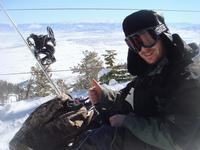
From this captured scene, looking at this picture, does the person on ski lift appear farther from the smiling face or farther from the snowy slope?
the snowy slope

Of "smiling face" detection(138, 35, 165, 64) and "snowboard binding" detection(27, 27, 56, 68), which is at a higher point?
"smiling face" detection(138, 35, 165, 64)

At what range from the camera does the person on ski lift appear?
2076 millimetres

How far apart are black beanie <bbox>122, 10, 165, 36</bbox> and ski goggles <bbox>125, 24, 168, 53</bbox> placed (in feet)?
0.10

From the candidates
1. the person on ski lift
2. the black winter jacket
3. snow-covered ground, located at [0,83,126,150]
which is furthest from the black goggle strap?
snow-covered ground, located at [0,83,126,150]

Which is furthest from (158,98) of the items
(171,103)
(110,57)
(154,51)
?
(110,57)

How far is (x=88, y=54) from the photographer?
36875mm

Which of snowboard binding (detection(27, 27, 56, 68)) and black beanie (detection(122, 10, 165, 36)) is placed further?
snowboard binding (detection(27, 27, 56, 68))

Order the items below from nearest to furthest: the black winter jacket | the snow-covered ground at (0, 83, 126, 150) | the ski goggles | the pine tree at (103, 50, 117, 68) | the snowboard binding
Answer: the black winter jacket
the ski goggles
the snow-covered ground at (0, 83, 126, 150)
the snowboard binding
the pine tree at (103, 50, 117, 68)

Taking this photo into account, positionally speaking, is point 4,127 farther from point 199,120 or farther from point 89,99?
point 199,120

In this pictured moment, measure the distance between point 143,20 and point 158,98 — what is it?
19.8 inches

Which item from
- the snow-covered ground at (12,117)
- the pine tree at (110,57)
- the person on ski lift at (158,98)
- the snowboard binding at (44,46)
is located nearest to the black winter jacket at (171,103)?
the person on ski lift at (158,98)

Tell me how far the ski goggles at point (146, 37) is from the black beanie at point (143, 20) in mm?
32

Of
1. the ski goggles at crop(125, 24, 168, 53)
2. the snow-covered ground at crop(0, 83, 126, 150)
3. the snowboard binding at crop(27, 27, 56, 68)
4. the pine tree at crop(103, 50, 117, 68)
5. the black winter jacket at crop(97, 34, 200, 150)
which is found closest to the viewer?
the black winter jacket at crop(97, 34, 200, 150)

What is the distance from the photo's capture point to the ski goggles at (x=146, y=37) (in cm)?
230
